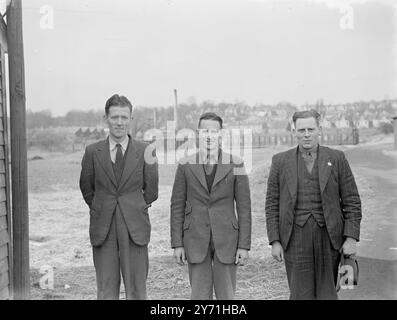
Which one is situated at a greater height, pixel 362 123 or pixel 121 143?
pixel 362 123

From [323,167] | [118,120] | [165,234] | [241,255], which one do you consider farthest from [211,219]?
[165,234]

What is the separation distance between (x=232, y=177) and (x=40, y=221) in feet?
8.05

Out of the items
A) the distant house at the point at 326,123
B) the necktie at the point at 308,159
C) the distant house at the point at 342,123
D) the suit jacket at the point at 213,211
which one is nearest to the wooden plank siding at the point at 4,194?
the suit jacket at the point at 213,211

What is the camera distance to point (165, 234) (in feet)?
16.2

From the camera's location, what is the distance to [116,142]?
3.41 metres

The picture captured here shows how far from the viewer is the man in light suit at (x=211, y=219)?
3.26 meters

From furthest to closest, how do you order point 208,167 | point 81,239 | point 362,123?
point 81,239, point 362,123, point 208,167

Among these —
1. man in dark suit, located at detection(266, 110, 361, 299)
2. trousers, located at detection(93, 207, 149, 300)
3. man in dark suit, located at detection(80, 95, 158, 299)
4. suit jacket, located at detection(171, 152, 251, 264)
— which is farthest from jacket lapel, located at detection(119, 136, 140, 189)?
man in dark suit, located at detection(266, 110, 361, 299)

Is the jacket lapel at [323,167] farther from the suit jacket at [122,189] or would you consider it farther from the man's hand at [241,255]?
the suit jacket at [122,189]

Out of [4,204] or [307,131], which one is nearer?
[307,131]

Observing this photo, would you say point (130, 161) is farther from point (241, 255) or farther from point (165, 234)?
point (165, 234)

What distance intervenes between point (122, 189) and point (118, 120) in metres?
0.49

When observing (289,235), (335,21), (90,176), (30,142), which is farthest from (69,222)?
(335,21)

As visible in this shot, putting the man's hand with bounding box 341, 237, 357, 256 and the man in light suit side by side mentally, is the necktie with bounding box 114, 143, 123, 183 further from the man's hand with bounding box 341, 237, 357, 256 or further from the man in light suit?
the man's hand with bounding box 341, 237, 357, 256
